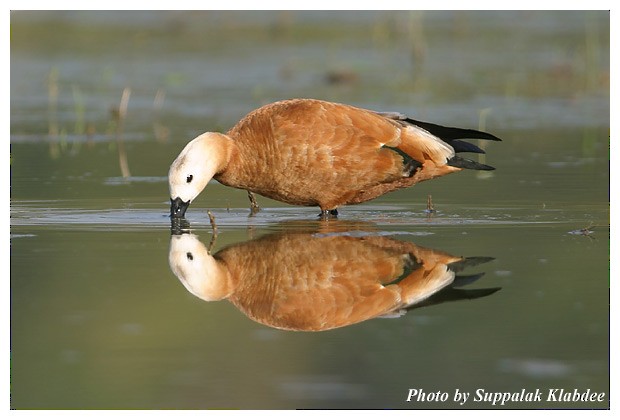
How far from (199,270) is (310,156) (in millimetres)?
1887

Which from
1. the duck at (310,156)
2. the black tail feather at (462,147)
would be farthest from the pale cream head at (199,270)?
the black tail feather at (462,147)

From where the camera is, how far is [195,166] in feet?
29.4

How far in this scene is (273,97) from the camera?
17.2 metres

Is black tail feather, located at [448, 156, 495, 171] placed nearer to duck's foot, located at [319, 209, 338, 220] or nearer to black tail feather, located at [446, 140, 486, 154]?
black tail feather, located at [446, 140, 486, 154]

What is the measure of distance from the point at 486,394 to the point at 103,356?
5.71 ft

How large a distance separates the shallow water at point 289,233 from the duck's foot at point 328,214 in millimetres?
153

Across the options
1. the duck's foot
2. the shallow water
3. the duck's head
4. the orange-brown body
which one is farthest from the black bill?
the duck's foot

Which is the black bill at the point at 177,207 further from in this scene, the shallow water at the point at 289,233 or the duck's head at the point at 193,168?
the shallow water at the point at 289,233

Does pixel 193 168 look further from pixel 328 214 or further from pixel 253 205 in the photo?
pixel 328 214

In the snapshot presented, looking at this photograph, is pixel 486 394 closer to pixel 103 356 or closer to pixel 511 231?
pixel 103 356

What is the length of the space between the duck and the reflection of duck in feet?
2.88

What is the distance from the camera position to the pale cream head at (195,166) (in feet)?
29.4
